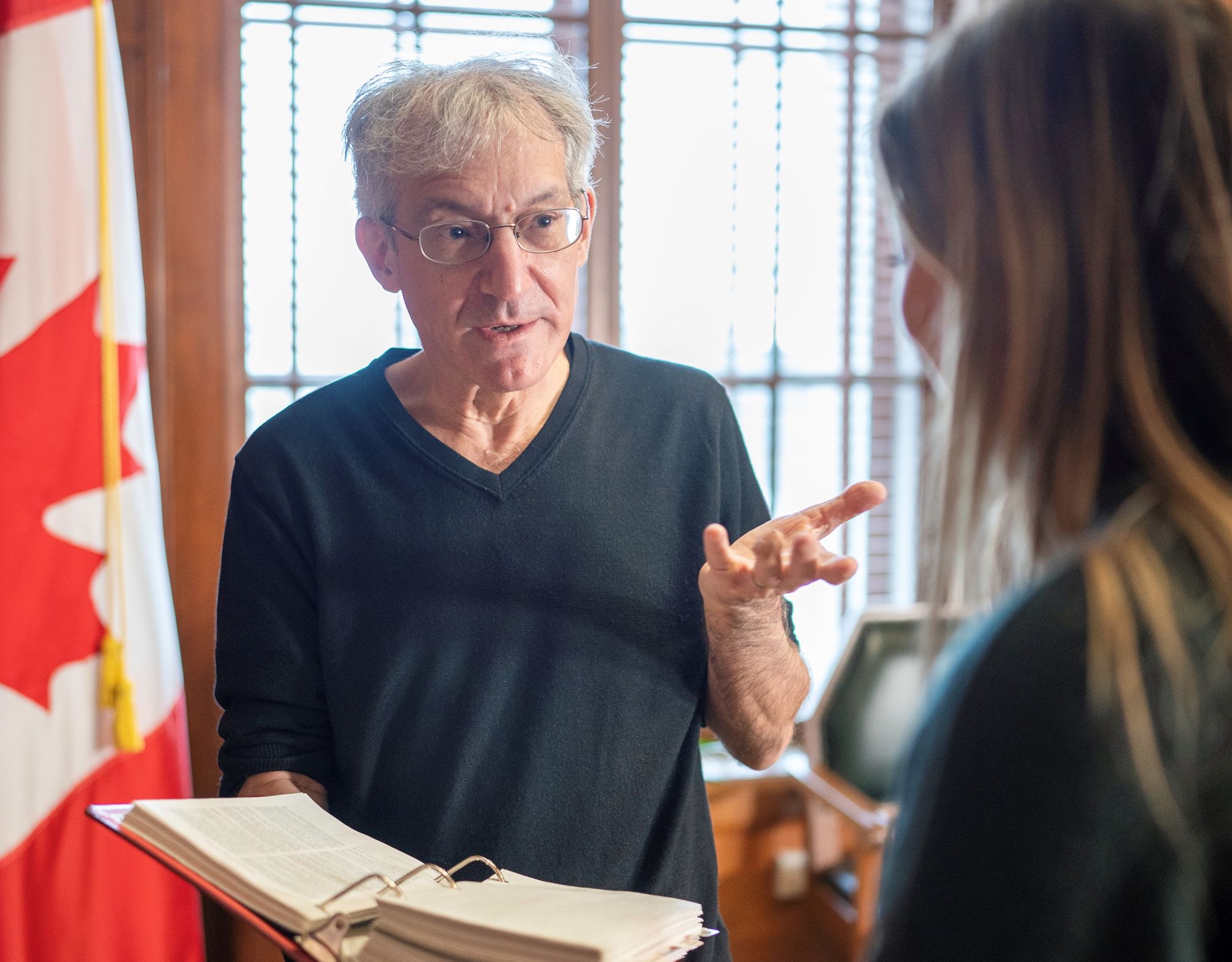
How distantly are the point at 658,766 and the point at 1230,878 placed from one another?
85cm

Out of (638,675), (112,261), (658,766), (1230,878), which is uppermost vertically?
(112,261)

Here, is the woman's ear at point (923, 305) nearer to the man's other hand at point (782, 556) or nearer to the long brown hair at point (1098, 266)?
the long brown hair at point (1098, 266)

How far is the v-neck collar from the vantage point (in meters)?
1.29

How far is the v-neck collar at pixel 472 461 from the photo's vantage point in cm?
129

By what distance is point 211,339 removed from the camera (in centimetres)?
212

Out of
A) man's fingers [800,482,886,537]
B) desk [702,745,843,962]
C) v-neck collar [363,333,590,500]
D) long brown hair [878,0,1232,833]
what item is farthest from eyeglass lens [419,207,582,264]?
desk [702,745,843,962]

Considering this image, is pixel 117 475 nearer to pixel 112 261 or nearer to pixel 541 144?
pixel 112 261

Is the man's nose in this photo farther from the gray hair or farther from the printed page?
the printed page

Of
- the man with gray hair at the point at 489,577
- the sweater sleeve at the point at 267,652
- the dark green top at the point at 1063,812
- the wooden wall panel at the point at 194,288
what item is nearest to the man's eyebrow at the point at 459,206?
the man with gray hair at the point at 489,577

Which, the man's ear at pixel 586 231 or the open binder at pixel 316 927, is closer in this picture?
the open binder at pixel 316 927

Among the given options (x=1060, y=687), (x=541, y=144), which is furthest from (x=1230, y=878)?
(x=541, y=144)

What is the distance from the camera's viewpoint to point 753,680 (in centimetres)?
123

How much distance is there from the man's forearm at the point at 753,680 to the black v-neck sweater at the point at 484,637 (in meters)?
0.05

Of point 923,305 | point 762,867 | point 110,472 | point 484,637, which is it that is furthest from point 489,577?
point 762,867
